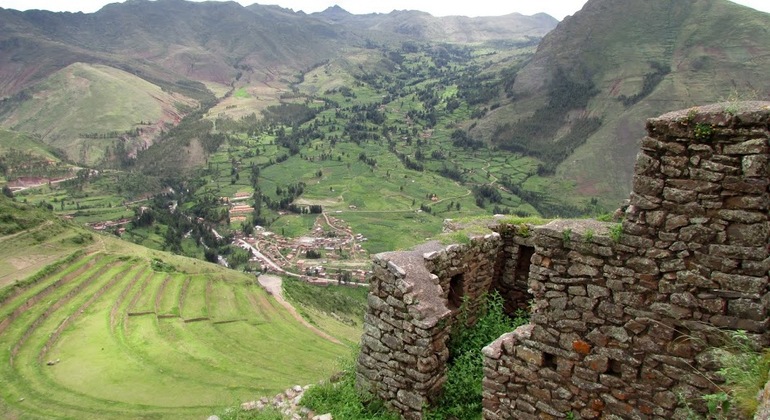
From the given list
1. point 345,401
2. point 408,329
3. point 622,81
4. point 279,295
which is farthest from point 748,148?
point 622,81

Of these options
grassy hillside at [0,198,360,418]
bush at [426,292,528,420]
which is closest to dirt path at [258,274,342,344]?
grassy hillside at [0,198,360,418]

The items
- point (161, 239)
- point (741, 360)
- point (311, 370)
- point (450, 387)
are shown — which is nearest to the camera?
point (741, 360)

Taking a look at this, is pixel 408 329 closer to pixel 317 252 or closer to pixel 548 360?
pixel 548 360

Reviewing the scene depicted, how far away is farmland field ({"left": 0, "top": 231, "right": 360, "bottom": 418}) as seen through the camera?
99.6 feet

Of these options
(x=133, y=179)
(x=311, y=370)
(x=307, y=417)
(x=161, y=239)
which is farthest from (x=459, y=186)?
(x=307, y=417)

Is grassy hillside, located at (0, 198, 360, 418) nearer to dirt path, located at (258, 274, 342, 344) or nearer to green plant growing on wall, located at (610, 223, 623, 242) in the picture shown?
dirt path, located at (258, 274, 342, 344)

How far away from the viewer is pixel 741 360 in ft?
18.3

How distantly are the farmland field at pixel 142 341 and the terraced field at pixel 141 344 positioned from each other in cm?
9

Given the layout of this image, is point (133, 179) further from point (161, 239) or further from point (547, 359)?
point (547, 359)

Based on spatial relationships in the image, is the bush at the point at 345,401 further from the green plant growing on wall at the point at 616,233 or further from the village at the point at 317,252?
the village at the point at 317,252

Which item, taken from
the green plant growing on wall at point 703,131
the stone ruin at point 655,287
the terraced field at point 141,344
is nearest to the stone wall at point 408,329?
the stone ruin at point 655,287

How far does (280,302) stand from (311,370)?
25226 mm

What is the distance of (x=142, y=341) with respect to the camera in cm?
3959

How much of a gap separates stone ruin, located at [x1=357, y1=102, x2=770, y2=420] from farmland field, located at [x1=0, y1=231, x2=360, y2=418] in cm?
1860
